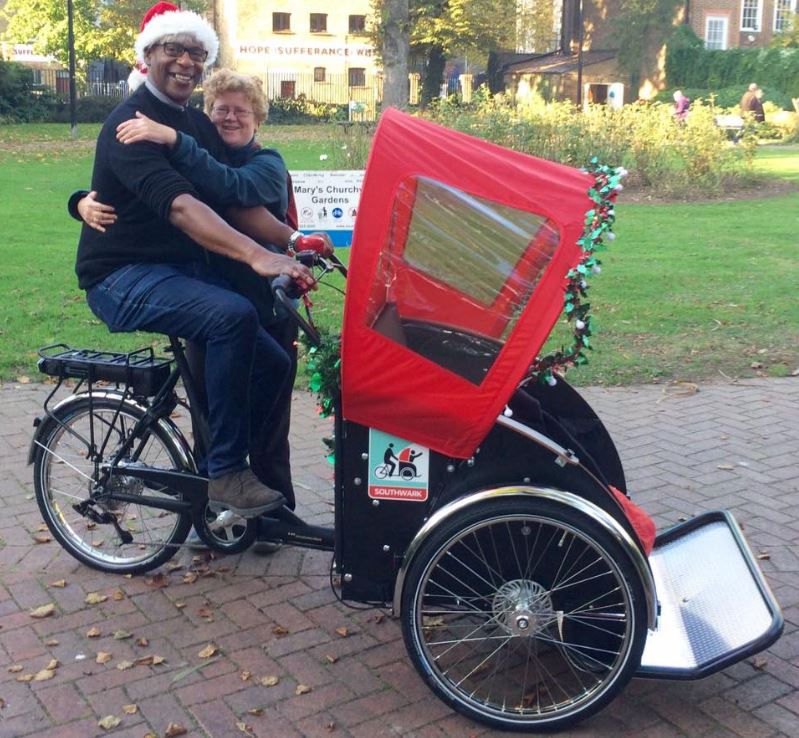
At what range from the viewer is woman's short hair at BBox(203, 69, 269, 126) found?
421cm

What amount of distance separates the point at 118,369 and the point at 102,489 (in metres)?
0.51

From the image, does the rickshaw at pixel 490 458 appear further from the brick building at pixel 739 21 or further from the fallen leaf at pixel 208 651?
the brick building at pixel 739 21

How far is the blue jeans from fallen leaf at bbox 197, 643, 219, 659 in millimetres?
623

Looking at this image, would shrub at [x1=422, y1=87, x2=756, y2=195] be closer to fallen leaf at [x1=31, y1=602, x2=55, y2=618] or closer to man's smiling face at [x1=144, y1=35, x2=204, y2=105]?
man's smiling face at [x1=144, y1=35, x2=204, y2=105]

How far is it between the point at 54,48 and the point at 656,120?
36847 mm

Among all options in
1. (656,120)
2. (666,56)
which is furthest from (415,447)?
(666,56)

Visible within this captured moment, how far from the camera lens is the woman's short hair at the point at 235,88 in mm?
4207

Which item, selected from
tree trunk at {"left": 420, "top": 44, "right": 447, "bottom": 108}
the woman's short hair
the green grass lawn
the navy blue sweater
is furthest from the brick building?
the navy blue sweater

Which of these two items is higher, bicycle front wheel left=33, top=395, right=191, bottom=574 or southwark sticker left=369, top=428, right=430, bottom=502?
southwark sticker left=369, top=428, right=430, bottom=502

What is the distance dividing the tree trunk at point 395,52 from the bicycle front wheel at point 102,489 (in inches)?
959

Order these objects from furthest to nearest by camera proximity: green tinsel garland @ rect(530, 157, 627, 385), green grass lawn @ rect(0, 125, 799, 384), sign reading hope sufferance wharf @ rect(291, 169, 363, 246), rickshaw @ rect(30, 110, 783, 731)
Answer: green grass lawn @ rect(0, 125, 799, 384) → sign reading hope sufferance wharf @ rect(291, 169, 363, 246) → rickshaw @ rect(30, 110, 783, 731) → green tinsel garland @ rect(530, 157, 627, 385)

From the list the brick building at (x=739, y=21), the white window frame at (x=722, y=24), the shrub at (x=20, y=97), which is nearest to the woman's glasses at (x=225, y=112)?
the shrub at (x=20, y=97)

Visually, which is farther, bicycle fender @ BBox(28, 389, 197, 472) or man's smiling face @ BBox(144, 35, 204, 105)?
bicycle fender @ BBox(28, 389, 197, 472)

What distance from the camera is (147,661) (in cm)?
368
